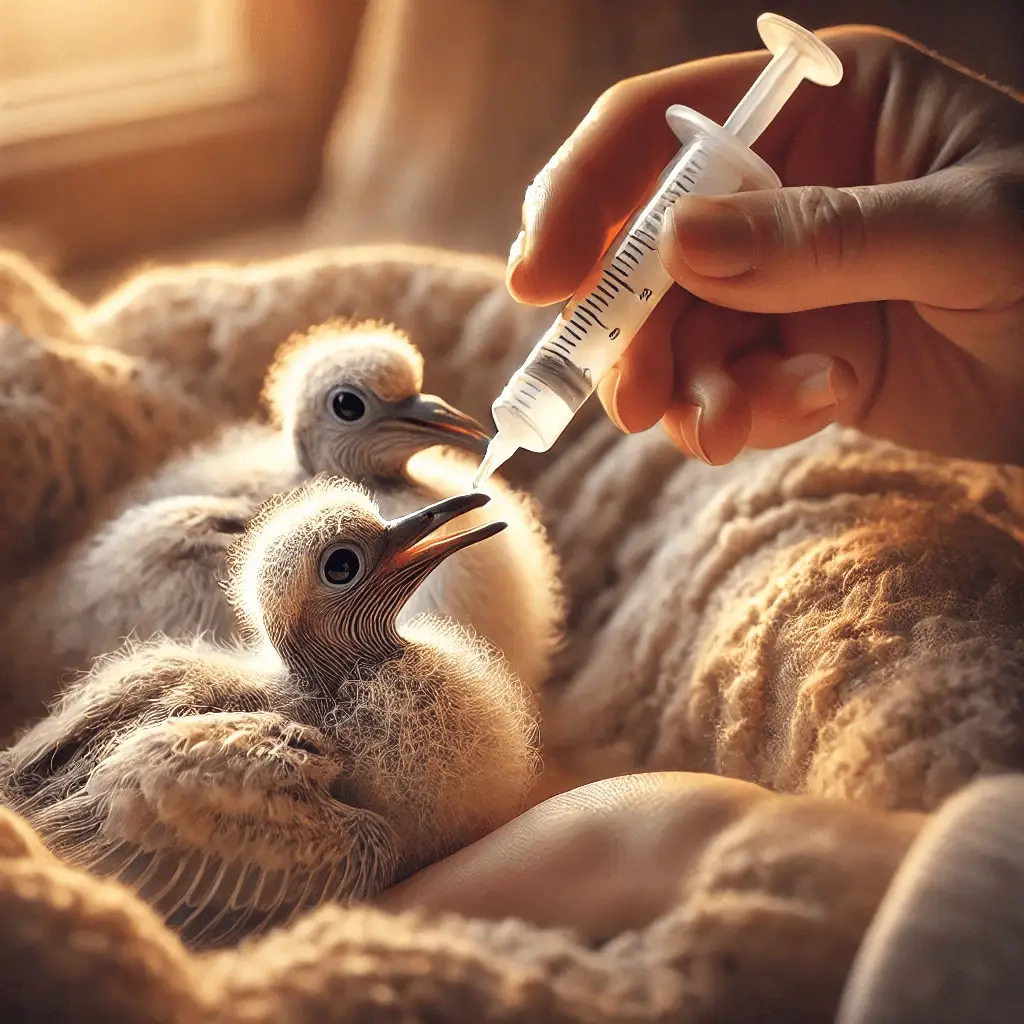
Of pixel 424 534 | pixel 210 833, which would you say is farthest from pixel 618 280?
pixel 210 833

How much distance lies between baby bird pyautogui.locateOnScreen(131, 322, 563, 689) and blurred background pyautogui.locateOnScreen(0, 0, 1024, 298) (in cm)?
45

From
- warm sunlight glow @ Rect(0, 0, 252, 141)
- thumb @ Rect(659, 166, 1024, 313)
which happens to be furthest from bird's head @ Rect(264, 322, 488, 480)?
warm sunlight glow @ Rect(0, 0, 252, 141)

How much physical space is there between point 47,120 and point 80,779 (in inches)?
35.2

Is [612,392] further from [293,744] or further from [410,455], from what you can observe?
[293,744]

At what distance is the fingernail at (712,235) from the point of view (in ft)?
2.15

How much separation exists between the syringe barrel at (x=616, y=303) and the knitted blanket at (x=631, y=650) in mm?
237

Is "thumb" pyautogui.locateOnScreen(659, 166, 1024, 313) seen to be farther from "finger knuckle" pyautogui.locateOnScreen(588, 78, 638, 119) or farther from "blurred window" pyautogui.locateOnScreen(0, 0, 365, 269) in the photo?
"blurred window" pyautogui.locateOnScreen(0, 0, 365, 269)

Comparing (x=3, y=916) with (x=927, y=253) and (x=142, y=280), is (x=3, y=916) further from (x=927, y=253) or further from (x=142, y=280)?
(x=142, y=280)

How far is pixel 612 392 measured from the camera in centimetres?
88

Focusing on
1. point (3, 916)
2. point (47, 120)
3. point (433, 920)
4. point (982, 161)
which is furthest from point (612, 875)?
point (47, 120)

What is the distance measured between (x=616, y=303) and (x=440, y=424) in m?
0.30

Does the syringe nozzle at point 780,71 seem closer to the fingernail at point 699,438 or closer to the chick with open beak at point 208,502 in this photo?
the fingernail at point 699,438

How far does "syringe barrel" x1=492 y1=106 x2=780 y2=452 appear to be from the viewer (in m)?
0.74

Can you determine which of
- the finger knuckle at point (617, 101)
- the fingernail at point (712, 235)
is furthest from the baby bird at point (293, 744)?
the finger knuckle at point (617, 101)
